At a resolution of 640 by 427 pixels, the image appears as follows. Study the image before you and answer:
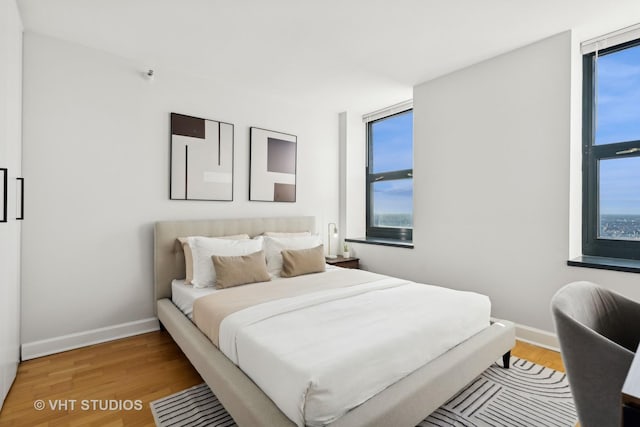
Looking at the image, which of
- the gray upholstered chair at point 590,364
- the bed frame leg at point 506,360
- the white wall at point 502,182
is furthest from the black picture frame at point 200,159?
the gray upholstered chair at point 590,364

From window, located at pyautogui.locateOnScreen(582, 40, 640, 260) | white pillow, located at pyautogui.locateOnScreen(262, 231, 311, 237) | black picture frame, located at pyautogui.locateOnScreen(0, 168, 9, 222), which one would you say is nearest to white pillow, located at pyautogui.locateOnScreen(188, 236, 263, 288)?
white pillow, located at pyautogui.locateOnScreen(262, 231, 311, 237)

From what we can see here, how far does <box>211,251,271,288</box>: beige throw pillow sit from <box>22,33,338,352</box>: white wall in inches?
33.5

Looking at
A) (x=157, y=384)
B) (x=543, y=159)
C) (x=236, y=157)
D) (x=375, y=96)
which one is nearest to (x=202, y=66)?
(x=236, y=157)

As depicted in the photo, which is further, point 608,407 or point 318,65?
point 318,65

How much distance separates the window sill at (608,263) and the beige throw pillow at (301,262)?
2.10 meters

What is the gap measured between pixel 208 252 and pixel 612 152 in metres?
3.42

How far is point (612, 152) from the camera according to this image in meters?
2.55

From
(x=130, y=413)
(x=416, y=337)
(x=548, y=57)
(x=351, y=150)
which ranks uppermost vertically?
(x=548, y=57)

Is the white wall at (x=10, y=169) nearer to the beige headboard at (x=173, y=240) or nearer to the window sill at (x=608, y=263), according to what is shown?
the beige headboard at (x=173, y=240)

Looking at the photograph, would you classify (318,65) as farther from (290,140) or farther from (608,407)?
(608,407)

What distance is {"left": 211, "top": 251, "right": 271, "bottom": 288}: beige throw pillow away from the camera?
8.59 feet

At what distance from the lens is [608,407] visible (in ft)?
3.48

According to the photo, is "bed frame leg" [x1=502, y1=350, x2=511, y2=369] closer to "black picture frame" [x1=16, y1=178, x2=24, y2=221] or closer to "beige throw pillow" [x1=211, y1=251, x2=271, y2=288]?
"beige throw pillow" [x1=211, y1=251, x2=271, y2=288]

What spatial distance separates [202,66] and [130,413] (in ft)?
9.31
